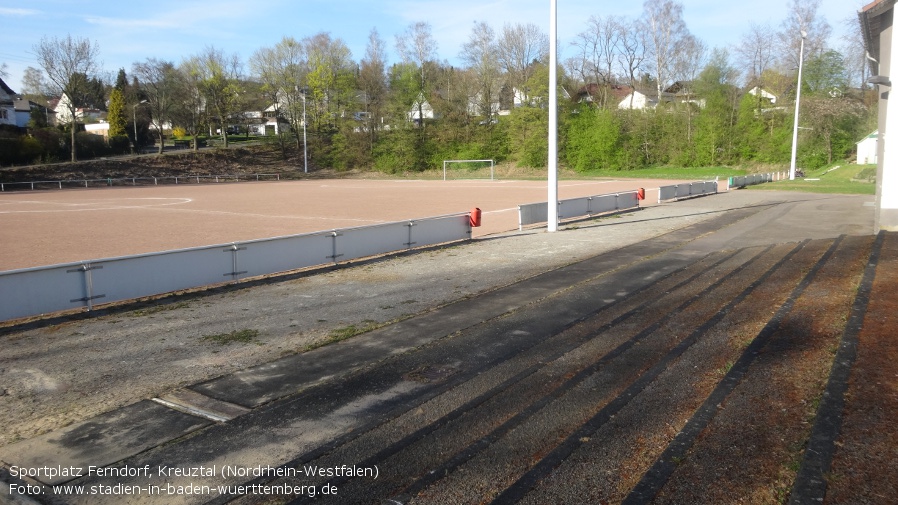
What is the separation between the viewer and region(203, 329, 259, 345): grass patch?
8.38 meters

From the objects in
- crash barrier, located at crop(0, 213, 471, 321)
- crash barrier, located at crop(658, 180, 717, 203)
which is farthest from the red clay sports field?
crash barrier, located at crop(0, 213, 471, 321)

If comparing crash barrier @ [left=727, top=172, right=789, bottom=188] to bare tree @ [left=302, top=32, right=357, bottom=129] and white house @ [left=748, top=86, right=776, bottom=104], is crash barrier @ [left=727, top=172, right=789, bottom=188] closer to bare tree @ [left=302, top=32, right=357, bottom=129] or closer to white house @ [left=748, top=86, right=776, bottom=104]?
white house @ [left=748, top=86, right=776, bottom=104]

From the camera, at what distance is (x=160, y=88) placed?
7612cm

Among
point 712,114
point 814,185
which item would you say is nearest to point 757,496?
point 814,185

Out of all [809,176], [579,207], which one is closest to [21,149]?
[579,207]

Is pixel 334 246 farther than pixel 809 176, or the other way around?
pixel 809 176

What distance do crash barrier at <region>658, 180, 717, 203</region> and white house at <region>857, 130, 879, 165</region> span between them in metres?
23.9

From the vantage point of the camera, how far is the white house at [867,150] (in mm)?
51531

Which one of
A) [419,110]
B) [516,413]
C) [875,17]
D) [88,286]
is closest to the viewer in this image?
[516,413]

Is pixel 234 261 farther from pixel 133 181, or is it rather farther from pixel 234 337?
pixel 133 181

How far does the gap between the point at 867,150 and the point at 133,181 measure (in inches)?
2518

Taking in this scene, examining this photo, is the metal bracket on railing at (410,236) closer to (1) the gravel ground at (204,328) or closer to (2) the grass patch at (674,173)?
(1) the gravel ground at (204,328)

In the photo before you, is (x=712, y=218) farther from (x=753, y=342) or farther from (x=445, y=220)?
(x=753, y=342)

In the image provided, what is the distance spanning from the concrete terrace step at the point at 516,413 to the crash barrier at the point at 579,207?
1098 cm
